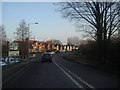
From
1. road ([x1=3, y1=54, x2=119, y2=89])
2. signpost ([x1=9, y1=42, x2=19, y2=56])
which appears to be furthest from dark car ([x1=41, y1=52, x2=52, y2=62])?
road ([x1=3, y1=54, x2=119, y2=89])

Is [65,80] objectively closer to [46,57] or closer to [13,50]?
[46,57]

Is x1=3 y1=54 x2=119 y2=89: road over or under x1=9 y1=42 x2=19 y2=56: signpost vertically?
under

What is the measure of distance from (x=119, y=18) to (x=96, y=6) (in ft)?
15.5

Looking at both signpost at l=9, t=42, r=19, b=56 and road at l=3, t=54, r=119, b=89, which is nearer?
road at l=3, t=54, r=119, b=89

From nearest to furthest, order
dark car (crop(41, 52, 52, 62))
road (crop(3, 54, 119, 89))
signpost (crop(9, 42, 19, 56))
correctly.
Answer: road (crop(3, 54, 119, 89))
dark car (crop(41, 52, 52, 62))
signpost (crop(9, 42, 19, 56))

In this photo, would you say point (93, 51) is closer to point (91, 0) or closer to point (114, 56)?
point (91, 0)

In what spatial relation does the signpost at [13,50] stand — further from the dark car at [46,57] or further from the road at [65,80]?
the road at [65,80]

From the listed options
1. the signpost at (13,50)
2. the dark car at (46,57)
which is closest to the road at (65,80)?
the dark car at (46,57)

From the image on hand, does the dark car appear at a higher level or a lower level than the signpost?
lower

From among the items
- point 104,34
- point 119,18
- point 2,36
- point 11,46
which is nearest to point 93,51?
point 104,34

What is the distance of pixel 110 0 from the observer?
100 feet

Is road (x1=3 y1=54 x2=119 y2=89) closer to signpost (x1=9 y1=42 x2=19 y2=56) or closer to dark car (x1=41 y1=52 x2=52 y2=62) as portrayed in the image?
dark car (x1=41 y1=52 x2=52 y2=62)

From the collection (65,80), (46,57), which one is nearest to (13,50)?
(46,57)

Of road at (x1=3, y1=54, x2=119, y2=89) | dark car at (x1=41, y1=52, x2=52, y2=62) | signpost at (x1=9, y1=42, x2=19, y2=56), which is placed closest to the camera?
road at (x1=3, y1=54, x2=119, y2=89)
